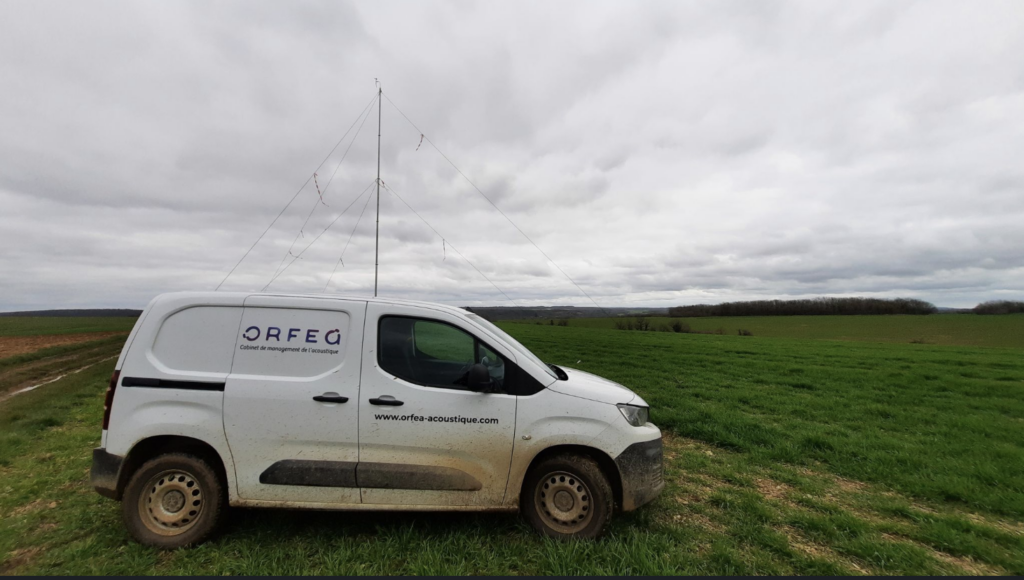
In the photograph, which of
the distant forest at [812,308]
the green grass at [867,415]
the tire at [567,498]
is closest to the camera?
the tire at [567,498]

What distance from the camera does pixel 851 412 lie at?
305 inches

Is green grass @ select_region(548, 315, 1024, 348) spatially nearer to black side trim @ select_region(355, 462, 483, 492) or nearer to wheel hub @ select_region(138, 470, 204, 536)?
black side trim @ select_region(355, 462, 483, 492)

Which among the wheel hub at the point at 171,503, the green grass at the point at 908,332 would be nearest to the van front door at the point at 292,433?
the wheel hub at the point at 171,503

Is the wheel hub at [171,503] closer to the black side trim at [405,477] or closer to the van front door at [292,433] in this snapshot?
the van front door at [292,433]

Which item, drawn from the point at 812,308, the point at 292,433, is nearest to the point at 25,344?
the point at 292,433

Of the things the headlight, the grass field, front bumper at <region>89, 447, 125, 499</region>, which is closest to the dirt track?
the grass field

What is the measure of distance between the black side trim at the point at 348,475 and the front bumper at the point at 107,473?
3.47 feet

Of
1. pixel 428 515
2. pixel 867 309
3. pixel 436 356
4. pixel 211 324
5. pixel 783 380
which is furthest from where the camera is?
pixel 867 309

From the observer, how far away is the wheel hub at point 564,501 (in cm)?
336

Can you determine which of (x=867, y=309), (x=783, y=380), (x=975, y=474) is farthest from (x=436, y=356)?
(x=867, y=309)

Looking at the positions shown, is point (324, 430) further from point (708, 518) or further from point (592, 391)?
point (708, 518)

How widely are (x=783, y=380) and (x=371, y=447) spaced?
11165 millimetres

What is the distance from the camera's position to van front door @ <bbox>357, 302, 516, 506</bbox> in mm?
3283

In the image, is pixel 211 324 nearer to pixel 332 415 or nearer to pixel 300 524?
pixel 332 415
